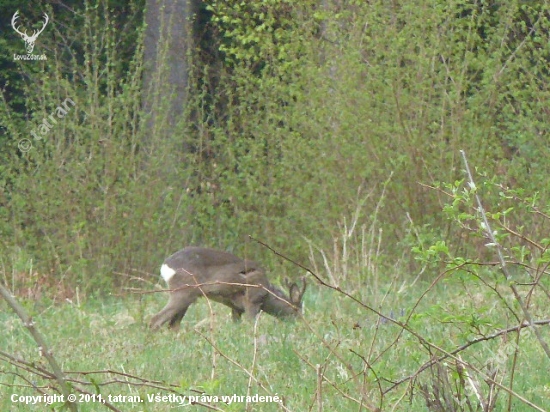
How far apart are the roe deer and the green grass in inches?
7.2

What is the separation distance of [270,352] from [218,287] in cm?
260

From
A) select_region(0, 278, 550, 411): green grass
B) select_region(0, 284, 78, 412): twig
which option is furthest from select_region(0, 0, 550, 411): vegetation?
select_region(0, 284, 78, 412): twig

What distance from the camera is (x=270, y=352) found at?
22.3ft

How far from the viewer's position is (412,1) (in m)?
11.8

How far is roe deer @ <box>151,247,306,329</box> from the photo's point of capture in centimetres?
917

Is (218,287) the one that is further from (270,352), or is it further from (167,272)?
(270,352)

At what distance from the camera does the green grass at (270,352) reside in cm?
510

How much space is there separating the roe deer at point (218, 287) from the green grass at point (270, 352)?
183mm

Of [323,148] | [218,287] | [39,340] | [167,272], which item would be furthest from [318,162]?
[39,340]

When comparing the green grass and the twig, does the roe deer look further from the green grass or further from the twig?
the twig

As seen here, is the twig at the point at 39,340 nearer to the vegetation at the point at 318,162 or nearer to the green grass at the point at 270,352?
the green grass at the point at 270,352

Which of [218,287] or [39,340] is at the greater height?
[39,340]

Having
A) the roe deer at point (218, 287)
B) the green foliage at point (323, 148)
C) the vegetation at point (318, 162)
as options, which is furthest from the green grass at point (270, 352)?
the green foliage at point (323, 148)

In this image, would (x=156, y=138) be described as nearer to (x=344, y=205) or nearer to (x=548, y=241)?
(x=344, y=205)
